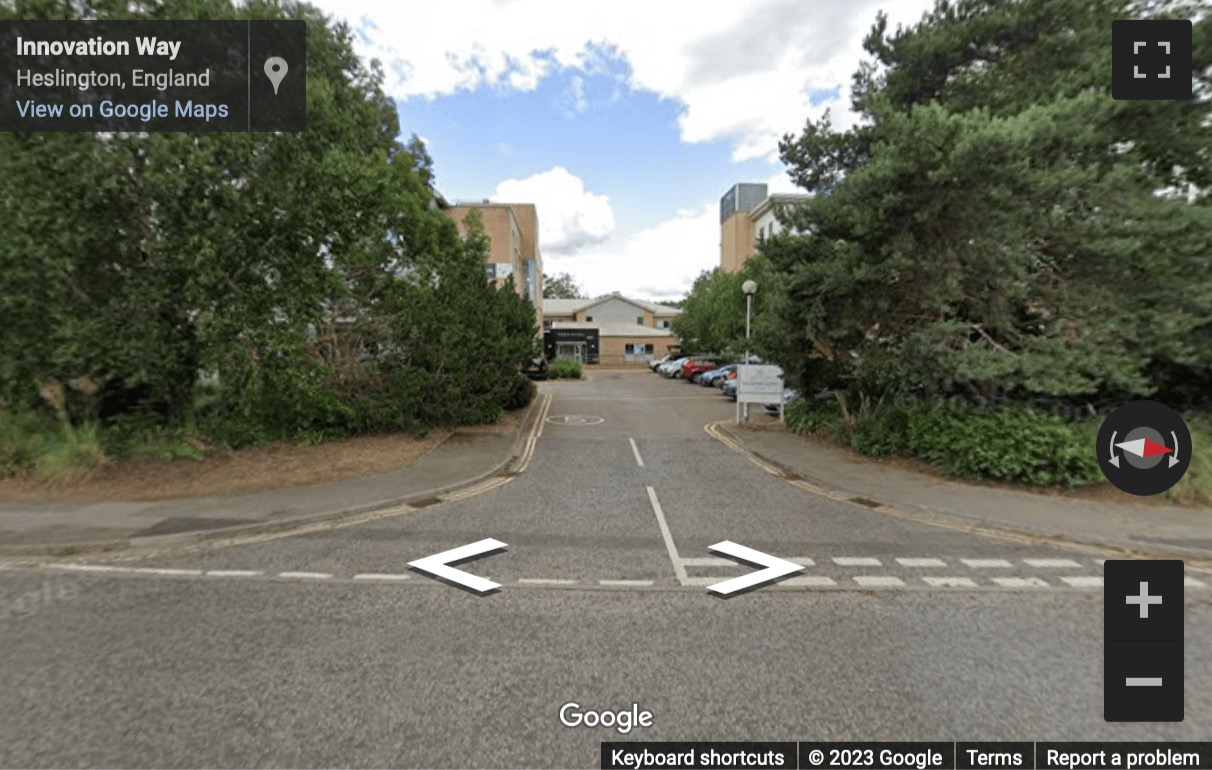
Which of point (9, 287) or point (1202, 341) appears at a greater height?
point (9, 287)

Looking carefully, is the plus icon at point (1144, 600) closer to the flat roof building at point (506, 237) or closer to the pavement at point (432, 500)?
the pavement at point (432, 500)

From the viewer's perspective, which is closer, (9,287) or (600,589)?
(600,589)

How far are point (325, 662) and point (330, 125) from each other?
329 inches

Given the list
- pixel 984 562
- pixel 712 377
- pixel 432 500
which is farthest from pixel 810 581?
pixel 712 377

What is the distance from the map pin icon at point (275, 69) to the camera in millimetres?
7988

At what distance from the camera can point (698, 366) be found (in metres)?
31.3

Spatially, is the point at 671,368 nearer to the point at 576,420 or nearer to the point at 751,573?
the point at 576,420

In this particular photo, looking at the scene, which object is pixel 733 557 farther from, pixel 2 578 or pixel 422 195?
pixel 422 195

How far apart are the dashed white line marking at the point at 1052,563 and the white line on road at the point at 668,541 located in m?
3.40

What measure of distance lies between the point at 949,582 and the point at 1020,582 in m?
0.65

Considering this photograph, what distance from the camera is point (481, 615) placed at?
4.08 m

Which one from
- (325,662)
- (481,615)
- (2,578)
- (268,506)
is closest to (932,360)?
(481,615)

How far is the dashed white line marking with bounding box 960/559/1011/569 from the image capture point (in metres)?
5.22

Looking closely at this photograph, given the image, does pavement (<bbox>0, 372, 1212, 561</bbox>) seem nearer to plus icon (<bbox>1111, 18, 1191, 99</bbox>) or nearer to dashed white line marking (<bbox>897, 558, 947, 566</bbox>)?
dashed white line marking (<bbox>897, 558, 947, 566</bbox>)
